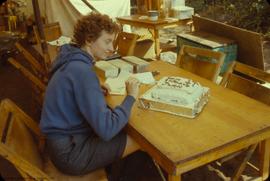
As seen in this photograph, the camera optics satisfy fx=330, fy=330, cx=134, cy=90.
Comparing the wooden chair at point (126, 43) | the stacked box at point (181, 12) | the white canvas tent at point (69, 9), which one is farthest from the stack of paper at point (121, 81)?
the white canvas tent at point (69, 9)

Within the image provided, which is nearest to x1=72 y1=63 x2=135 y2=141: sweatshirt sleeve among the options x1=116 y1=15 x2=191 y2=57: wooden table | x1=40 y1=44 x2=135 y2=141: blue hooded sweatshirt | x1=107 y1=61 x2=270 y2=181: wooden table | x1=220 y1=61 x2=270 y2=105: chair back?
x1=40 y1=44 x2=135 y2=141: blue hooded sweatshirt

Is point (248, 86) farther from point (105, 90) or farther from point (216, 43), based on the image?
point (216, 43)

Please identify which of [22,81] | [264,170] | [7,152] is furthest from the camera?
[22,81]

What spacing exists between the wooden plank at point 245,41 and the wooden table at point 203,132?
1741 millimetres

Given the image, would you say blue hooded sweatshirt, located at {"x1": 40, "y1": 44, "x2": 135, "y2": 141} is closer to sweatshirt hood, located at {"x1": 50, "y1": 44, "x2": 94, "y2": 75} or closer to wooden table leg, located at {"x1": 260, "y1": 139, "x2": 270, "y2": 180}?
sweatshirt hood, located at {"x1": 50, "y1": 44, "x2": 94, "y2": 75}

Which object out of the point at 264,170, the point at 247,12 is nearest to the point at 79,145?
the point at 264,170

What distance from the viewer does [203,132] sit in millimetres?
1685

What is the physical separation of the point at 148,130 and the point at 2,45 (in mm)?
5766

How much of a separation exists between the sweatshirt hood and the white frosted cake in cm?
41

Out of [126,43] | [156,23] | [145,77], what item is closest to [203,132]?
[145,77]

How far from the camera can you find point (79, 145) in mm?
1872

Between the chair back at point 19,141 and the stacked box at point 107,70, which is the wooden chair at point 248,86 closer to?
the stacked box at point 107,70

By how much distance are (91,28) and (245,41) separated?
2.49 meters

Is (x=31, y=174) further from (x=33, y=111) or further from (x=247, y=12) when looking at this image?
(x=247, y=12)
